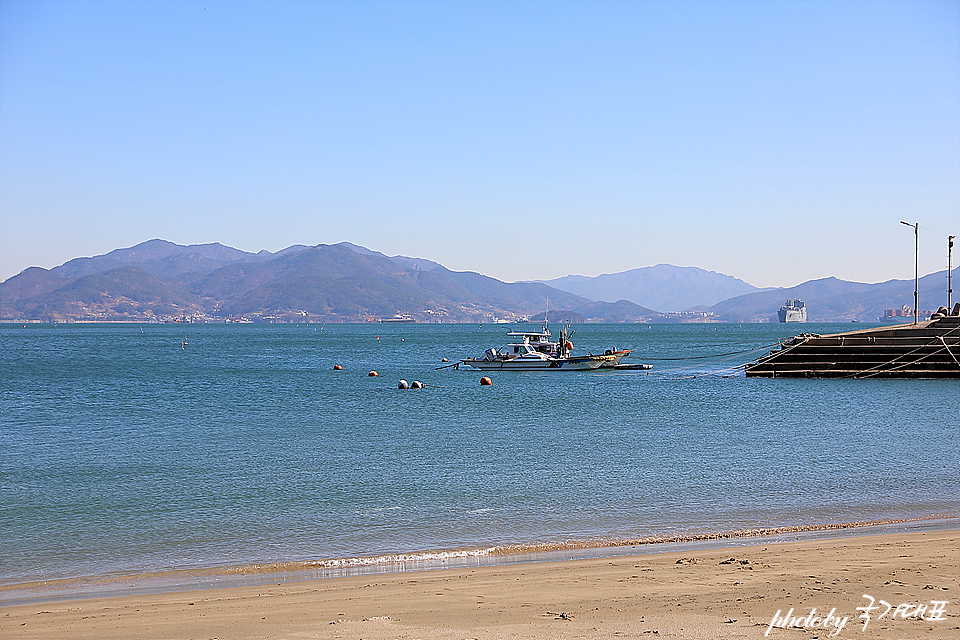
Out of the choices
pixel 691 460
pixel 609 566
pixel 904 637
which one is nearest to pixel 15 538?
pixel 609 566

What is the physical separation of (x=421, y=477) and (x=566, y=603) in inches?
438

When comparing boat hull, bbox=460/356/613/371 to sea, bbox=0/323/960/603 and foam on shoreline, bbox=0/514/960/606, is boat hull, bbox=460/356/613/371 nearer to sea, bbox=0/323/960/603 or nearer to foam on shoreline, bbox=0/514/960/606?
sea, bbox=0/323/960/603

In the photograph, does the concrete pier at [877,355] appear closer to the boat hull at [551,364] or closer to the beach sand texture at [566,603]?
the boat hull at [551,364]

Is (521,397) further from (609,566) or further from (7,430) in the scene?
(609,566)

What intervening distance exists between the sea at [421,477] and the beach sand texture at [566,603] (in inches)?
71.5

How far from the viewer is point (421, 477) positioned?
798 inches

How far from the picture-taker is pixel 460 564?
12641 millimetres

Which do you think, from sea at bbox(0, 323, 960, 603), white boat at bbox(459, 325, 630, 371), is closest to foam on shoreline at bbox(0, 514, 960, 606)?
sea at bbox(0, 323, 960, 603)

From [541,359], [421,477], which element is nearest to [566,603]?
[421,477]

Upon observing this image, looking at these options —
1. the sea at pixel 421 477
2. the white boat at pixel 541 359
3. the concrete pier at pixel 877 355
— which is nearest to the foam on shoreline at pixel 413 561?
the sea at pixel 421 477

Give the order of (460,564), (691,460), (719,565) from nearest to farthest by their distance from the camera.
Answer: (719,565)
(460,564)
(691,460)

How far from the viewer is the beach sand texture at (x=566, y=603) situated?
8.36 meters

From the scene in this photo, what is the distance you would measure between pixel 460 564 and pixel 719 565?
3.75m

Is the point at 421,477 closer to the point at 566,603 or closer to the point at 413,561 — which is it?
the point at 413,561
